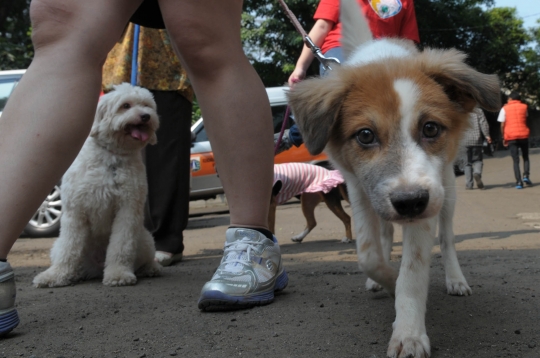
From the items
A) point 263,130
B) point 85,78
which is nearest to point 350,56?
point 263,130

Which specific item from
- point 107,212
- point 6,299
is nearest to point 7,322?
point 6,299

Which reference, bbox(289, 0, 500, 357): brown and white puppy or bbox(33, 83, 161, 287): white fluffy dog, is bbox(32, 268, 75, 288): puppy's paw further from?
bbox(289, 0, 500, 357): brown and white puppy

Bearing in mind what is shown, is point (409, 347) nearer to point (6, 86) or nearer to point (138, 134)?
point (138, 134)

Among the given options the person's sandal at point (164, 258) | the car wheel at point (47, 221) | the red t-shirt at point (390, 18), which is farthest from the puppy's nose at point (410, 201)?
the car wheel at point (47, 221)

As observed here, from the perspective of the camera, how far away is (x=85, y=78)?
A: 246cm

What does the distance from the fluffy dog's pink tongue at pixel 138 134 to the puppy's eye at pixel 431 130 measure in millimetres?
2539

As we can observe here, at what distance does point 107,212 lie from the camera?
422 cm

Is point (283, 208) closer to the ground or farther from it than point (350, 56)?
closer to the ground

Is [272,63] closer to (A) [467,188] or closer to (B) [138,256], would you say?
(A) [467,188]

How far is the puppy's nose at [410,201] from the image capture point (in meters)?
2.10

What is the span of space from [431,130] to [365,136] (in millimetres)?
263

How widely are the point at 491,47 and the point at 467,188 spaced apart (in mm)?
18274

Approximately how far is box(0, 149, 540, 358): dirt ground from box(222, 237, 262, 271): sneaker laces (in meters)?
0.24

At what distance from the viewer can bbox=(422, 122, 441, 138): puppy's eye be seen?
239 centimetres
